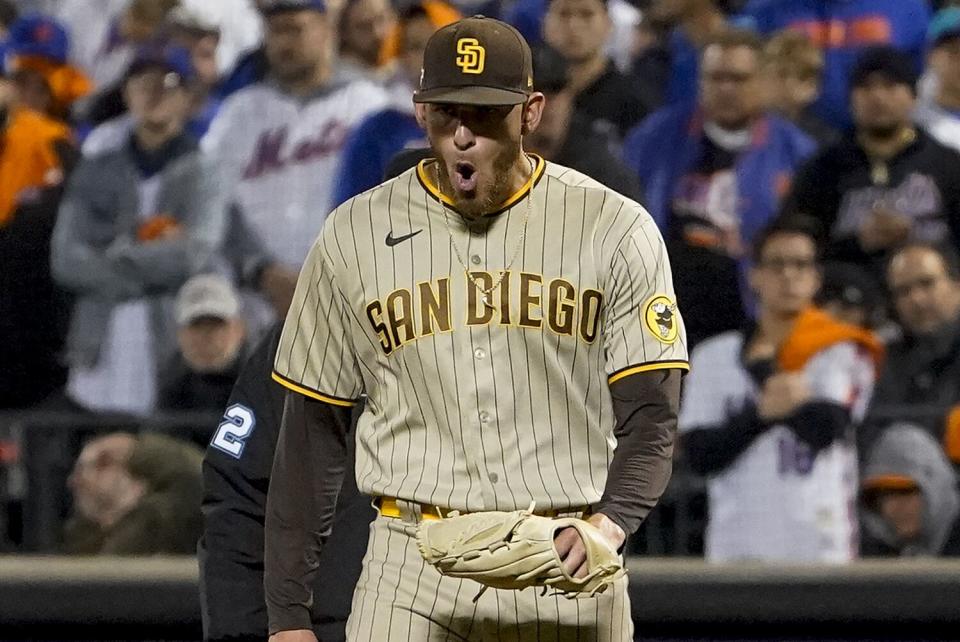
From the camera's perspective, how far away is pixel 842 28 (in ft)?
16.7

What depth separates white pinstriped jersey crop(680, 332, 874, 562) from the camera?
4332mm

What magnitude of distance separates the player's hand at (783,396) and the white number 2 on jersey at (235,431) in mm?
1987

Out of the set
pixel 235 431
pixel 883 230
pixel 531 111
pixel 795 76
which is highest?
pixel 795 76

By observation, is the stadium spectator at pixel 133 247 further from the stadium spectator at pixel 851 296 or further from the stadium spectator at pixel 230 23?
the stadium spectator at pixel 851 296

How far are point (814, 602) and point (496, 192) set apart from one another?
1.92 m

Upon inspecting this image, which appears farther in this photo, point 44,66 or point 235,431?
point 44,66

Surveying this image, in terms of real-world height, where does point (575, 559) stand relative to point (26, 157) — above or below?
below

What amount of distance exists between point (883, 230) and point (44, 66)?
8.53 ft

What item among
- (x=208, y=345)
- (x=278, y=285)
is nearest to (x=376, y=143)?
(x=278, y=285)

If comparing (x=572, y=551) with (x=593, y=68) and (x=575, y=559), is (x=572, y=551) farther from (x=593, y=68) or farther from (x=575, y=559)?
(x=593, y=68)

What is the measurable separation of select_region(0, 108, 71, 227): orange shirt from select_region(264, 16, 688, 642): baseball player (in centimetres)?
290

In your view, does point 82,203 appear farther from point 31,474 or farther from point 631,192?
point 631,192

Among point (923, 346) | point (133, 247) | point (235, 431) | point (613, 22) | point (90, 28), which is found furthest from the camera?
point (90, 28)

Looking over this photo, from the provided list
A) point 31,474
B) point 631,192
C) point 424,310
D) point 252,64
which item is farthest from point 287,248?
point 424,310
